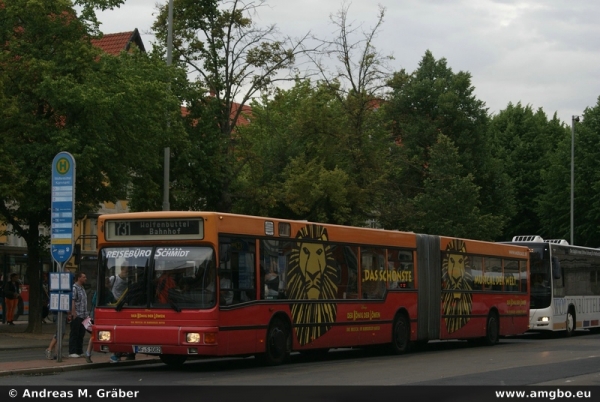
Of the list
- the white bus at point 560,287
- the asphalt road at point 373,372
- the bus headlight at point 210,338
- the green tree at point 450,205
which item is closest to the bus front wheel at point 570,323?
the white bus at point 560,287

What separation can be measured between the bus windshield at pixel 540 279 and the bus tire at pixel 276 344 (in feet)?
51.3

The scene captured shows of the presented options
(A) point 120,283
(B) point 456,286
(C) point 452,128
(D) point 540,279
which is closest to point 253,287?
(A) point 120,283

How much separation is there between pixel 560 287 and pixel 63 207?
19.5 m

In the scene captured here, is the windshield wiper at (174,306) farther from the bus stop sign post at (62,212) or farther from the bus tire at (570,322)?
the bus tire at (570,322)

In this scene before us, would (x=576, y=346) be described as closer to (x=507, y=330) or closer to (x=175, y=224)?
(x=507, y=330)

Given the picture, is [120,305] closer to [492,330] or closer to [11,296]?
[492,330]

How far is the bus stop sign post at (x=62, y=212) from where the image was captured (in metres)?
20.1

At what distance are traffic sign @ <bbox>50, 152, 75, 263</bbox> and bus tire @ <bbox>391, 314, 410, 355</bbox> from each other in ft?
→ 26.4

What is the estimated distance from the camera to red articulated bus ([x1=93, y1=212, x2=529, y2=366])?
18391 millimetres

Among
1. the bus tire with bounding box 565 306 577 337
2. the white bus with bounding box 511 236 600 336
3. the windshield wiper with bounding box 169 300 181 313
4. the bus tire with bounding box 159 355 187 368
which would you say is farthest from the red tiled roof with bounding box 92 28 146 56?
the windshield wiper with bounding box 169 300 181 313

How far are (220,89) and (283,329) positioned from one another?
17.4 m

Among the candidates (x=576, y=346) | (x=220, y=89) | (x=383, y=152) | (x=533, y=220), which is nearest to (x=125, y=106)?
(x=220, y=89)

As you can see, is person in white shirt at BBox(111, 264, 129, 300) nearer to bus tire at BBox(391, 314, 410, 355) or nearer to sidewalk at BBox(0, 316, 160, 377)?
sidewalk at BBox(0, 316, 160, 377)

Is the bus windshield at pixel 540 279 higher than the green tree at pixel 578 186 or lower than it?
lower
